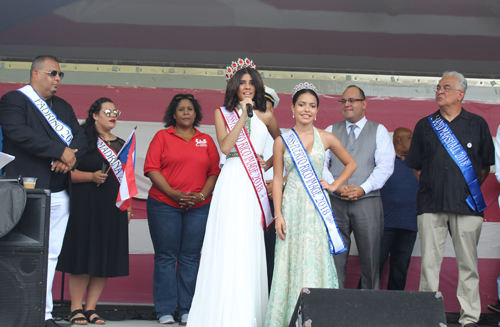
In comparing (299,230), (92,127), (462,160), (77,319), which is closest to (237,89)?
(299,230)

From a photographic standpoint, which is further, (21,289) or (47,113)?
(47,113)

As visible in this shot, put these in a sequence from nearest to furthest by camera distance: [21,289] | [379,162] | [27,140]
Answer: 1. [21,289]
2. [27,140]
3. [379,162]

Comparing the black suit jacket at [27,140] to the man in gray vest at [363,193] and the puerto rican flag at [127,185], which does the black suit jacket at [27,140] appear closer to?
the puerto rican flag at [127,185]

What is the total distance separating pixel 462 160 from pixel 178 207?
1.83 meters

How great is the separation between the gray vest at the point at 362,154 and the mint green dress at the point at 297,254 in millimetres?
678

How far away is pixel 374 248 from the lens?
3.48m

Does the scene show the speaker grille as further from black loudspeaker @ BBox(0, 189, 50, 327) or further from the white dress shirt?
the white dress shirt

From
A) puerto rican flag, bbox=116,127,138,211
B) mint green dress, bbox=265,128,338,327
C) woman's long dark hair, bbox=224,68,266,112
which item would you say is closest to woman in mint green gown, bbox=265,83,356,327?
mint green dress, bbox=265,128,338,327

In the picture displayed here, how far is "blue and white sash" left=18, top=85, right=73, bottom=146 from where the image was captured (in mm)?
3080

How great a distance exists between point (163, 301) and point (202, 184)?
2.65 ft

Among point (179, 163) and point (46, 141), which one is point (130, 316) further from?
point (46, 141)

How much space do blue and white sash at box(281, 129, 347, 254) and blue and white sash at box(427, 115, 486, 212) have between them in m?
0.91

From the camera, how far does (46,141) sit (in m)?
2.96

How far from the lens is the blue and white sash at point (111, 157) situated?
358 centimetres
